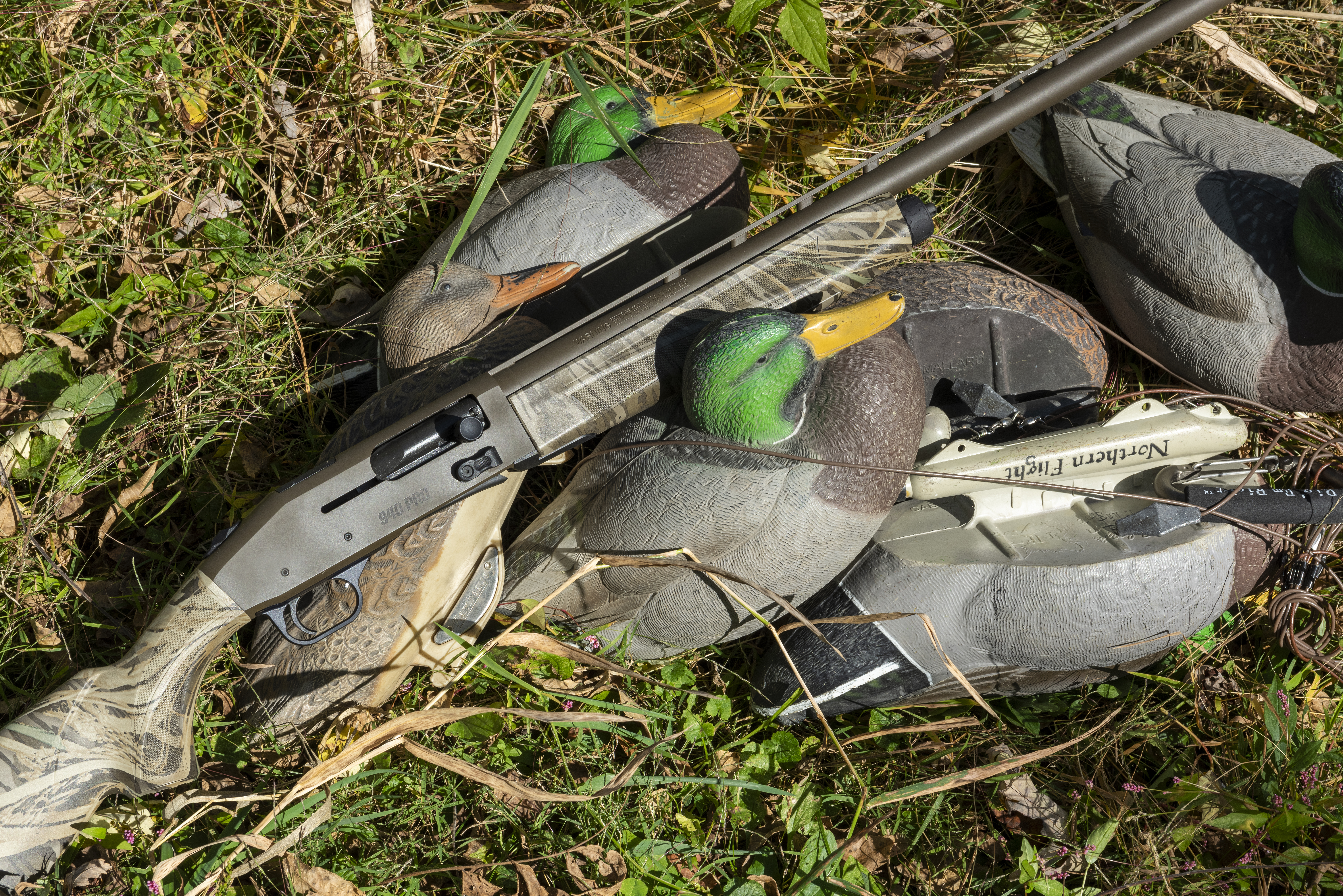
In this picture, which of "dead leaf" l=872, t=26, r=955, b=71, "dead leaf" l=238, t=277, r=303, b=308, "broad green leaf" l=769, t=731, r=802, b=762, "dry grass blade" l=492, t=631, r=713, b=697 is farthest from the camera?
"dead leaf" l=872, t=26, r=955, b=71

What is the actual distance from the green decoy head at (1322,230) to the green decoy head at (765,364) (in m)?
0.95

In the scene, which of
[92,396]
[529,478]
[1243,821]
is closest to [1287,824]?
[1243,821]

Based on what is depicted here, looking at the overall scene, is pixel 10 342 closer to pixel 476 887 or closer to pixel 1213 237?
pixel 476 887

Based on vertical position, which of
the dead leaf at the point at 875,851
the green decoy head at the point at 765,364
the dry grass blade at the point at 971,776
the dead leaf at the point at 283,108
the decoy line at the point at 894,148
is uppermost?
the dead leaf at the point at 283,108

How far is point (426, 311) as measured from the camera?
7.22 feet

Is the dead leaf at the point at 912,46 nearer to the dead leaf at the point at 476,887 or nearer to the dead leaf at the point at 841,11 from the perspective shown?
the dead leaf at the point at 841,11

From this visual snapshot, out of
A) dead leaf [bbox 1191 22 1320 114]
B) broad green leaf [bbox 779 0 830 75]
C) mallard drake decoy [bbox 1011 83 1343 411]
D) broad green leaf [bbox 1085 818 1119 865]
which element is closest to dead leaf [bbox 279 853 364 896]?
broad green leaf [bbox 1085 818 1119 865]

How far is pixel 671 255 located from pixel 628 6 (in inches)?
26.7

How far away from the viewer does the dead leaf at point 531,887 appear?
77.8 inches

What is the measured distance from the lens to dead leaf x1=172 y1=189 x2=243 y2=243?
8.64 feet

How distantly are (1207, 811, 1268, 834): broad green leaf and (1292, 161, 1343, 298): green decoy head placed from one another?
3.95ft

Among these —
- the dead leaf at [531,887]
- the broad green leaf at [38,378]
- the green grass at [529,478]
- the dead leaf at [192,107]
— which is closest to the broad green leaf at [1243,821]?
the green grass at [529,478]

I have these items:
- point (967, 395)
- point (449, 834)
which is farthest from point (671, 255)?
point (449, 834)

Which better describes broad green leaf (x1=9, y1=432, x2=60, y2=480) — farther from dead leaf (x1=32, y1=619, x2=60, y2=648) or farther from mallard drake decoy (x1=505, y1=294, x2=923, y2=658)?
mallard drake decoy (x1=505, y1=294, x2=923, y2=658)
